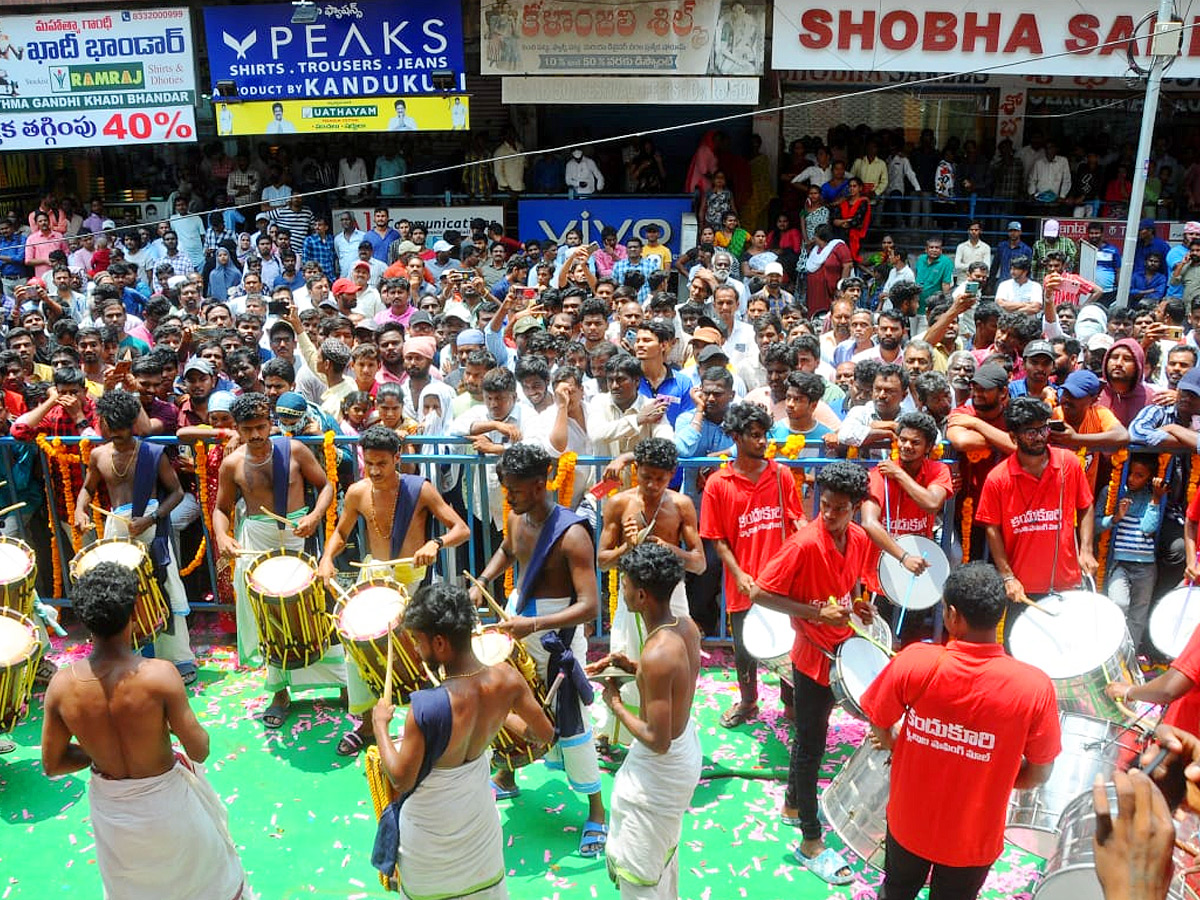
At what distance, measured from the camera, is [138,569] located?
19.6ft

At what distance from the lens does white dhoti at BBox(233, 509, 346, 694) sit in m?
6.08

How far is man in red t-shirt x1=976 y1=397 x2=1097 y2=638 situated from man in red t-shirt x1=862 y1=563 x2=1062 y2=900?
1.92m

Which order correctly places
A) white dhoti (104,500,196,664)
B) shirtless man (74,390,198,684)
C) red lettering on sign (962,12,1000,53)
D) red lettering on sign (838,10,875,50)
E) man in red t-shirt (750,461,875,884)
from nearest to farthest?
man in red t-shirt (750,461,875,884), shirtless man (74,390,198,684), white dhoti (104,500,196,664), red lettering on sign (962,12,1000,53), red lettering on sign (838,10,875,50)

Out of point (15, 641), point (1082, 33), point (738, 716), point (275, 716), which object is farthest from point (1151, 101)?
point (15, 641)

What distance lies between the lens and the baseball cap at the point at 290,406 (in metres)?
6.55

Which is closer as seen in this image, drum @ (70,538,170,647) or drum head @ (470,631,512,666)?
drum head @ (470,631,512,666)

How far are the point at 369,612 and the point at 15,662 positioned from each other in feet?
5.73

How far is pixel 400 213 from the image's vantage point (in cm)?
1702

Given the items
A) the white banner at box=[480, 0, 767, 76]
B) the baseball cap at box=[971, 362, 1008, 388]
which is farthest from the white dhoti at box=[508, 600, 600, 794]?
the white banner at box=[480, 0, 767, 76]

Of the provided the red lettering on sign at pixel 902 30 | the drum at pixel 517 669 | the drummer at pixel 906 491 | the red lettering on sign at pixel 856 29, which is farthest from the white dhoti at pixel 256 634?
the red lettering on sign at pixel 902 30

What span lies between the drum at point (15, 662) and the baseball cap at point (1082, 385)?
18.7 feet

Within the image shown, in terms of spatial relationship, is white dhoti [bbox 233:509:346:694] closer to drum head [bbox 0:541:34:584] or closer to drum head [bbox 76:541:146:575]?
drum head [bbox 76:541:146:575]

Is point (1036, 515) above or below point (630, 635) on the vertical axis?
above

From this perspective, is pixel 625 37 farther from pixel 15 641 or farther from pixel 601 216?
pixel 15 641
